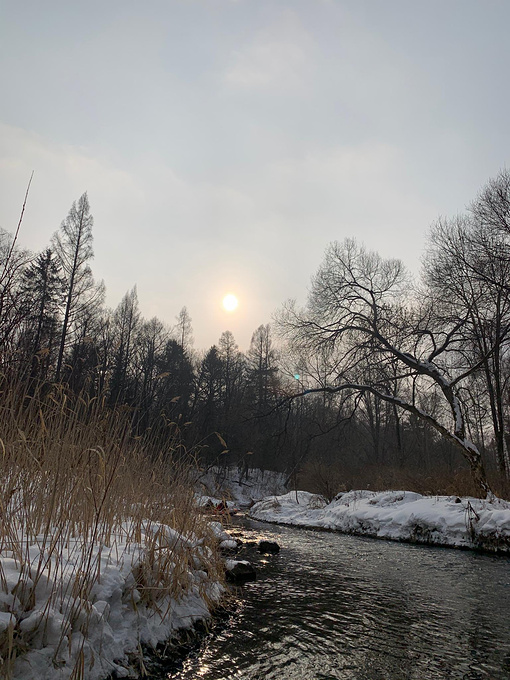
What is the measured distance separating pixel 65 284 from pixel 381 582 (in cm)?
1765

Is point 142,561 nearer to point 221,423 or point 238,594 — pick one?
point 238,594

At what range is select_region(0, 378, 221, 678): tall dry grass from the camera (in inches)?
92.1

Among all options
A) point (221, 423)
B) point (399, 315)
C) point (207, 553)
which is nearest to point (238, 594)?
point (207, 553)

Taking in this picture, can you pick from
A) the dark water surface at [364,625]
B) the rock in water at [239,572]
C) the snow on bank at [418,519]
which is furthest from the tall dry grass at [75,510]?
the snow on bank at [418,519]

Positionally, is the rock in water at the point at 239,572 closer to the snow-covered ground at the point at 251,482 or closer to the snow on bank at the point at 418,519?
the snow on bank at the point at 418,519

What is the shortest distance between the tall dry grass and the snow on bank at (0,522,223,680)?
12 millimetres

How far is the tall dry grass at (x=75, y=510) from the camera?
92.1 inches

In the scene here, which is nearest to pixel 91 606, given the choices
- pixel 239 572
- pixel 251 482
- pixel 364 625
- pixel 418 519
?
pixel 364 625

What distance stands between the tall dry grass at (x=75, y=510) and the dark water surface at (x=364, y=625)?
0.70m

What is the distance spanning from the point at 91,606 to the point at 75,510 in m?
0.80

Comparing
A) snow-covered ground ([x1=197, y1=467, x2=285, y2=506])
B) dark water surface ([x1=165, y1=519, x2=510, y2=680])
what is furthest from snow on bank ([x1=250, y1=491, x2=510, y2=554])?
snow-covered ground ([x1=197, y1=467, x2=285, y2=506])

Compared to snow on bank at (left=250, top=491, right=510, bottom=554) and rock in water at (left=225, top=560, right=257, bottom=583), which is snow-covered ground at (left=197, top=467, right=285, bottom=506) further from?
rock in water at (left=225, top=560, right=257, bottom=583)

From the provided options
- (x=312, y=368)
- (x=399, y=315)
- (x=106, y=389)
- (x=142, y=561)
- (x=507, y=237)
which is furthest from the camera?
(x=312, y=368)

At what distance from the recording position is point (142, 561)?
10.7 feet
